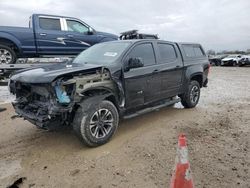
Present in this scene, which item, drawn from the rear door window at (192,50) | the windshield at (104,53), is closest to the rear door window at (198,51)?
the rear door window at (192,50)

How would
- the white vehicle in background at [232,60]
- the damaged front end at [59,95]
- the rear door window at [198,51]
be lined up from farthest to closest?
the white vehicle in background at [232,60]
the rear door window at [198,51]
the damaged front end at [59,95]

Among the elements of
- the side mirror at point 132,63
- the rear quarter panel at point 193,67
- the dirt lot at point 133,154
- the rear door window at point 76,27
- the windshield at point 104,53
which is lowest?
the dirt lot at point 133,154

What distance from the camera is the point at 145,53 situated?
6.13 metres

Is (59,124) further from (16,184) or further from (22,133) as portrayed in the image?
(22,133)

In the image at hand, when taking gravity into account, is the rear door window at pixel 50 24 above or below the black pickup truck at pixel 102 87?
above

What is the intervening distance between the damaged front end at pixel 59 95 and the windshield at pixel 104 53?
613mm

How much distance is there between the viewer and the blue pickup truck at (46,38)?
793 centimetres

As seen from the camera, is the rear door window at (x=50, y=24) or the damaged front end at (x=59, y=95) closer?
the damaged front end at (x=59, y=95)

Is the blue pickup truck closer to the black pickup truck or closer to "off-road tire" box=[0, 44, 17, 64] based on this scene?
"off-road tire" box=[0, 44, 17, 64]

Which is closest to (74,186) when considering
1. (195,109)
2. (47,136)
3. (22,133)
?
(47,136)

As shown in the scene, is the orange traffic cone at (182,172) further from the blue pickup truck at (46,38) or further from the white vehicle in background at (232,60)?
the white vehicle in background at (232,60)

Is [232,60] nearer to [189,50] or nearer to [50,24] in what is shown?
[189,50]

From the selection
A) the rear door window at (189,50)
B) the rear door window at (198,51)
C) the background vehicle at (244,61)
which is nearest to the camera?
the rear door window at (189,50)

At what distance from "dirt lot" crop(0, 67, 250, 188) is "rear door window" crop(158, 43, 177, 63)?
1.43m
